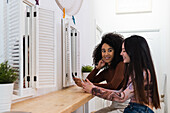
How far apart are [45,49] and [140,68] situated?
2.46 feet

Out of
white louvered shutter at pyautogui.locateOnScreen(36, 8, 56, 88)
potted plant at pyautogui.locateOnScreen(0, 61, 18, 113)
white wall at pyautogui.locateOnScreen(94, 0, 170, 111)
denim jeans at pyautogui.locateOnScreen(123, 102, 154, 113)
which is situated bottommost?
denim jeans at pyautogui.locateOnScreen(123, 102, 154, 113)

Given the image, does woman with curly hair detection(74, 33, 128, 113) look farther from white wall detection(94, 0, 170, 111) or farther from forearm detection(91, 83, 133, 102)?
white wall detection(94, 0, 170, 111)

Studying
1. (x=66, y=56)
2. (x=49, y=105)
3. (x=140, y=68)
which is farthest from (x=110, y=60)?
(x=49, y=105)

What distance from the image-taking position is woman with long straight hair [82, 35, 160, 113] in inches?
56.5

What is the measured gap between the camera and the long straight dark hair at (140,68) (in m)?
1.42

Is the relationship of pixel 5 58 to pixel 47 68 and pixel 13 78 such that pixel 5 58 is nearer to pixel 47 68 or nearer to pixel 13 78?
pixel 13 78

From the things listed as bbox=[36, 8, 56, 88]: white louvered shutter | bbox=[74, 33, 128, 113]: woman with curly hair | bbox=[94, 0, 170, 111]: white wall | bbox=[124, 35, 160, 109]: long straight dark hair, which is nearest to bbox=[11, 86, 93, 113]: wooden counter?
bbox=[36, 8, 56, 88]: white louvered shutter

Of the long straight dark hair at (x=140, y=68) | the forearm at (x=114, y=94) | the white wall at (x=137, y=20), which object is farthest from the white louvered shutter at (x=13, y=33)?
→ the white wall at (x=137, y=20)

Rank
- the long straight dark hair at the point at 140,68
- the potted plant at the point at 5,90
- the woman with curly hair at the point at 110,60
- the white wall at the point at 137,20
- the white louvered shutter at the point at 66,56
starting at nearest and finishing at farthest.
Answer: the potted plant at the point at 5,90 < the long straight dark hair at the point at 140,68 < the woman with curly hair at the point at 110,60 < the white louvered shutter at the point at 66,56 < the white wall at the point at 137,20

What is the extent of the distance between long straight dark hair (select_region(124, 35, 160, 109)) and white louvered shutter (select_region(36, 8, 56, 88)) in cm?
62

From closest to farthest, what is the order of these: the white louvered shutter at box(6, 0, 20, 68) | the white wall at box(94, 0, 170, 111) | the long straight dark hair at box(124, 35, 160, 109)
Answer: the white louvered shutter at box(6, 0, 20, 68), the long straight dark hair at box(124, 35, 160, 109), the white wall at box(94, 0, 170, 111)

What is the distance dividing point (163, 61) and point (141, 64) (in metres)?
3.35

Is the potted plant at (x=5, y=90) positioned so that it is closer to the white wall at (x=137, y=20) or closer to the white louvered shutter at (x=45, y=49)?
the white louvered shutter at (x=45, y=49)

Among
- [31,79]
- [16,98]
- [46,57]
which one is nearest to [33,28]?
[46,57]
